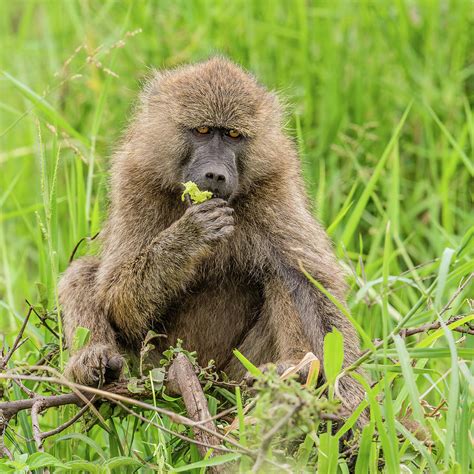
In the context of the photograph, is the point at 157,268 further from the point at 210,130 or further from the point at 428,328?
the point at 428,328

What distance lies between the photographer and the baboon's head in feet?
14.3

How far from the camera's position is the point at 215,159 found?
4.23m

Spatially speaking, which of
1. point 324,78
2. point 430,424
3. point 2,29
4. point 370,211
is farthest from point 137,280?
point 2,29

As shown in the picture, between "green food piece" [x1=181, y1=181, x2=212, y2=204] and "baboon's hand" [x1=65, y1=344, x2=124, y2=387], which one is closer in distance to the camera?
"baboon's hand" [x1=65, y1=344, x2=124, y2=387]

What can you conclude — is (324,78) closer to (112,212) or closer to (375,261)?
(375,261)

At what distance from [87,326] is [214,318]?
501 mm

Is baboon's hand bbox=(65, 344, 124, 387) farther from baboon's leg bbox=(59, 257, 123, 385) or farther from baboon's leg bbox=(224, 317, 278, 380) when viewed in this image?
baboon's leg bbox=(224, 317, 278, 380)

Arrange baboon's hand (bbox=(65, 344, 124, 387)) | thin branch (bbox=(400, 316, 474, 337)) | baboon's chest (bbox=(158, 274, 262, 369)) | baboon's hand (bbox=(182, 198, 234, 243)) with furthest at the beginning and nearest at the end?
1. baboon's chest (bbox=(158, 274, 262, 369))
2. baboon's hand (bbox=(182, 198, 234, 243))
3. baboon's hand (bbox=(65, 344, 124, 387))
4. thin branch (bbox=(400, 316, 474, 337))

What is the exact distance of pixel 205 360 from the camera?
4.28 meters

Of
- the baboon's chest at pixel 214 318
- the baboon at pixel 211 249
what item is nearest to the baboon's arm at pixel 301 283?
the baboon at pixel 211 249

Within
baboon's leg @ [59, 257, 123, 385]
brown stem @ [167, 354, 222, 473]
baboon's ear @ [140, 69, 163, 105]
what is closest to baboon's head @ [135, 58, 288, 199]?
baboon's ear @ [140, 69, 163, 105]

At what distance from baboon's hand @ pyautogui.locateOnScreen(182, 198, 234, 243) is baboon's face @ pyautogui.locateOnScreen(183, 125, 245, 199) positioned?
8 centimetres

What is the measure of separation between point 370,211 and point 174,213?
6.14 ft

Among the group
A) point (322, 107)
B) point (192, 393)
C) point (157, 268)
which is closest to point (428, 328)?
point (192, 393)
